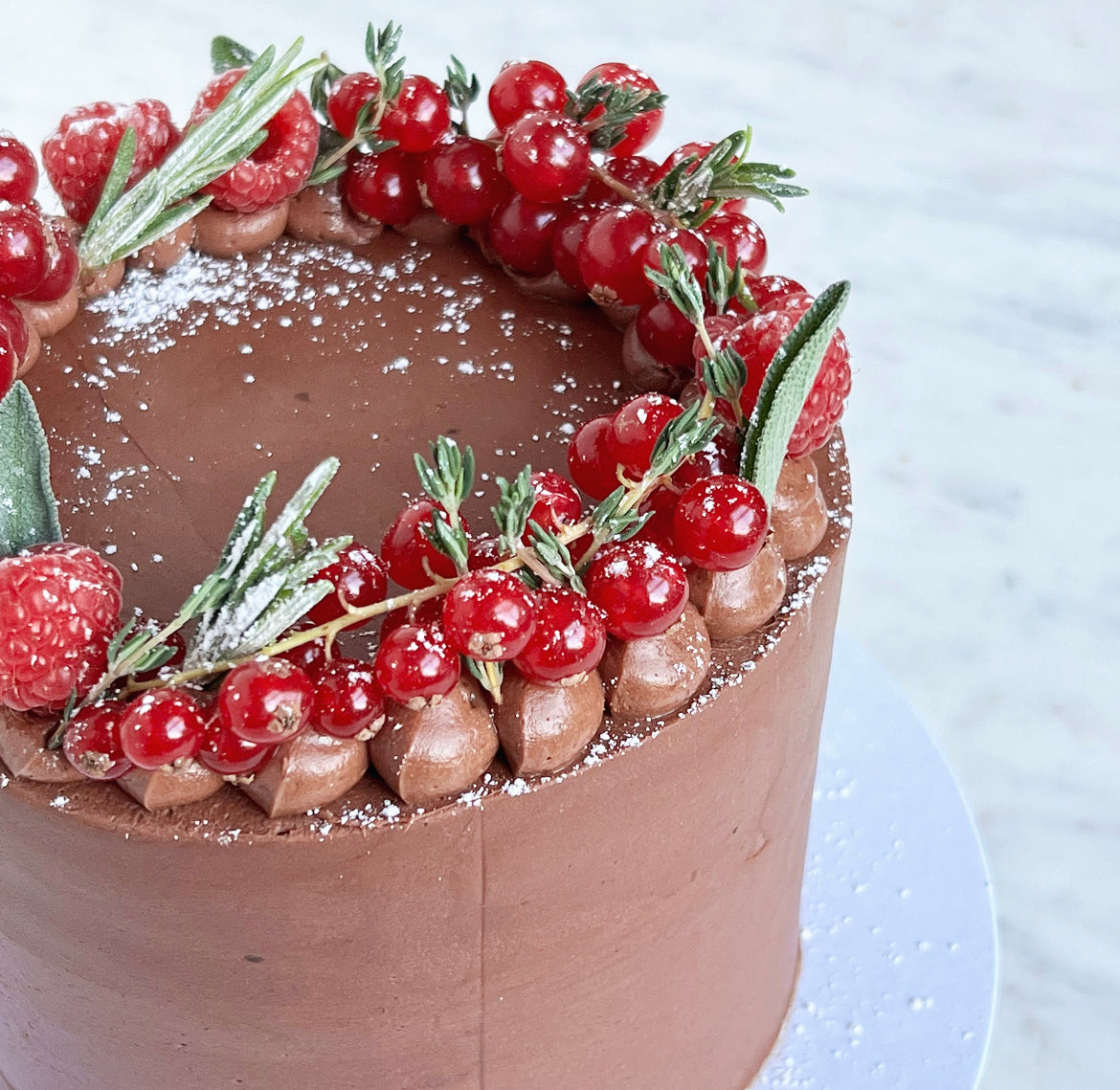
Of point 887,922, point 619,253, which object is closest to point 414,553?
point 619,253

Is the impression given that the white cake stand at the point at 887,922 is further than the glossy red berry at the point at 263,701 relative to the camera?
Yes

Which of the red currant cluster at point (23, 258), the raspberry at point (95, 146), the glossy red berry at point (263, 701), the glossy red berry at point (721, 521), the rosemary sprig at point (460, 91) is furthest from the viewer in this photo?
the rosemary sprig at point (460, 91)

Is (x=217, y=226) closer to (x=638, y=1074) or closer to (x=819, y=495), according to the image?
(x=819, y=495)

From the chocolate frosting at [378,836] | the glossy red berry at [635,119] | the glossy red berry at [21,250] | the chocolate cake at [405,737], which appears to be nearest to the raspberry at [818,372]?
the chocolate cake at [405,737]

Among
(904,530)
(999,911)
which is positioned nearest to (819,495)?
(999,911)

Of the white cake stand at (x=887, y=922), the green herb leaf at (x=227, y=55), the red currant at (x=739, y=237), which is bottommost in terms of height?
the white cake stand at (x=887, y=922)

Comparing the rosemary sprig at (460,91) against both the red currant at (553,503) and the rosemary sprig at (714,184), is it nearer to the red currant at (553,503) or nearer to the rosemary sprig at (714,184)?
the rosemary sprig at (714,184)

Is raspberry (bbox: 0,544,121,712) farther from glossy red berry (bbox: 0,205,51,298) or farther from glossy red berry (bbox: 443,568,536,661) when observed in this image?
glossy red berry (bbox: 0,205,51,298)
